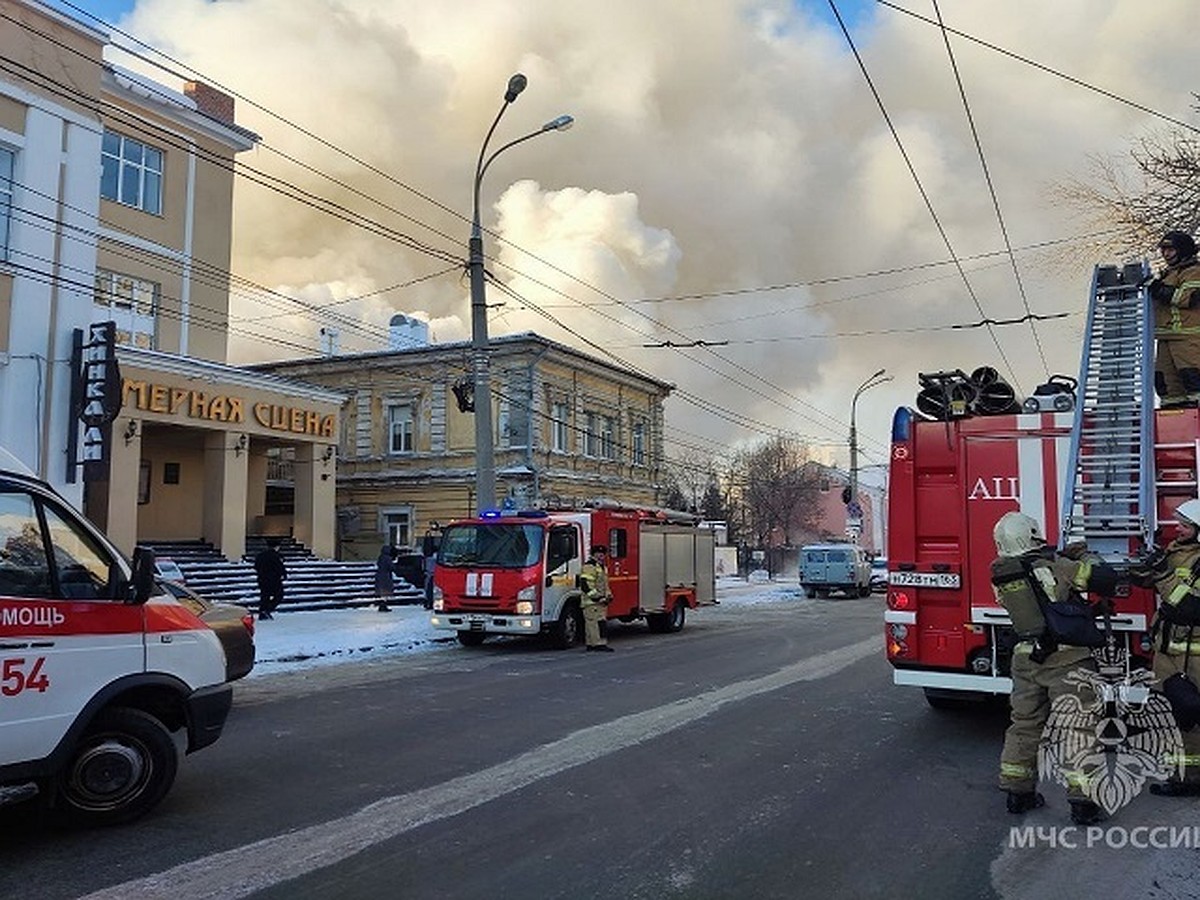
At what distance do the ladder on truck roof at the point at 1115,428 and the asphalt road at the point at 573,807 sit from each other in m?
1.93

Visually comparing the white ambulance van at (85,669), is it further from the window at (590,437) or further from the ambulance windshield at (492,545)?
the window at (590,437)

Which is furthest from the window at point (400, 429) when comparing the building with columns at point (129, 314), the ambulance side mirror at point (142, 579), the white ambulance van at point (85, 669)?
the ambulance side mirror at point (142, 579)

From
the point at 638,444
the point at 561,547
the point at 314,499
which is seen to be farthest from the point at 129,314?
the point at 638,444

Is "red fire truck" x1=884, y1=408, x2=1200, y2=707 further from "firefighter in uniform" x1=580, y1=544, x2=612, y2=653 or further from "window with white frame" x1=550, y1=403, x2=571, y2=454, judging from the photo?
"window with white frame" x1=550, y1=403, x2=571, y2=454

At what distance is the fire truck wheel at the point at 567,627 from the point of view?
1691cm

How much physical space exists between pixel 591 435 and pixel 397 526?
28.5 ft

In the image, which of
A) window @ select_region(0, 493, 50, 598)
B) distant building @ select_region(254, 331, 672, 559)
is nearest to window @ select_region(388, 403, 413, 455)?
distant building @ select_region(254, 331, 672, 559)

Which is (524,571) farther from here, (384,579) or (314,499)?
(314,499)

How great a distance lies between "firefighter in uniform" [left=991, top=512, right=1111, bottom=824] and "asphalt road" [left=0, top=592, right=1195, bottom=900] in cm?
24

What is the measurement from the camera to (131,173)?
91.8 ft

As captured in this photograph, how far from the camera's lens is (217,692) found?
6434mm

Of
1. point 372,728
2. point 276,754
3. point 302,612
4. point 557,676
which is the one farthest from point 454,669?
point 302,612

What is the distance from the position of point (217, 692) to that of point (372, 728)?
286 centimetres

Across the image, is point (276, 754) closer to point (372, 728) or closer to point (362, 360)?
point (372, 728)
